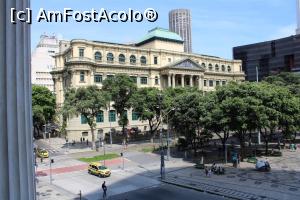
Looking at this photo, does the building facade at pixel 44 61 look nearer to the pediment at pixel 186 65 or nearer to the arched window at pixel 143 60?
the arched window at pixel 143 60

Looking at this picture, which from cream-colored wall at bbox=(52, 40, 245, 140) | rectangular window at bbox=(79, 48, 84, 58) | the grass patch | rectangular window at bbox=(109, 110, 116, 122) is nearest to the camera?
the grass patch

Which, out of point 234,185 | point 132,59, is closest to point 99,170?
point 234,185

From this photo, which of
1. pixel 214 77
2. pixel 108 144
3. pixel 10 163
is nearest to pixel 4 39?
pixel 10 163

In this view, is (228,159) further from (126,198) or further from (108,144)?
(108,144)

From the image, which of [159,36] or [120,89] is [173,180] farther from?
[159,36]

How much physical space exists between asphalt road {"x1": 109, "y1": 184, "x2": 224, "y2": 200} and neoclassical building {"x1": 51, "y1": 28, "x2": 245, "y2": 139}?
118ft

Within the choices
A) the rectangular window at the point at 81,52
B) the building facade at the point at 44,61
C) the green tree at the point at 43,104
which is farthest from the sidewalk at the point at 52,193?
the building facade at the point at 44,61

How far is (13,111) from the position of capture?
7.30 metres

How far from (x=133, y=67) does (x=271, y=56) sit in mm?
85357

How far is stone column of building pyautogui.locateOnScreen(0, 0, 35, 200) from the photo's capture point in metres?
7.21

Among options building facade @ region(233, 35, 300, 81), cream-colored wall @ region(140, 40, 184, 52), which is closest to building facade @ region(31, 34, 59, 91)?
cream-colored wall @ region(140, 40, 184, 52)

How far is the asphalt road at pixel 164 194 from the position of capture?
31.6 meters

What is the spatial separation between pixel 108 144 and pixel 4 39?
6282 cm

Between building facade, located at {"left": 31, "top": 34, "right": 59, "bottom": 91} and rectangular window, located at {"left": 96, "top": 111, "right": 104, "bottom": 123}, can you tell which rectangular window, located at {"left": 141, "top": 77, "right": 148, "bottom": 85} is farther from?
building facade, located at {"left": 31, "top": 34, "right": 59, "bottom": 91}
